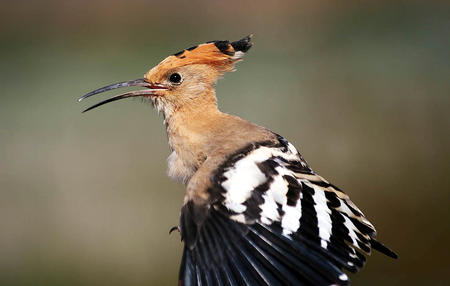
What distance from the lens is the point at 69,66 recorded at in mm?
4137

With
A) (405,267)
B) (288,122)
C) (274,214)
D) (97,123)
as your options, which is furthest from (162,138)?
(274,214)

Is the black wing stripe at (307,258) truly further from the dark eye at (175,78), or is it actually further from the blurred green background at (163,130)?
the blurred green background at (163,130)

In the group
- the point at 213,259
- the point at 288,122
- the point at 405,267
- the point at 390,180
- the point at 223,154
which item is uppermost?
the point at 223,154

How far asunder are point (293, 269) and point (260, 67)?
276 centimetres

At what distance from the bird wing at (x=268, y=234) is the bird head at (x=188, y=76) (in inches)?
13.5

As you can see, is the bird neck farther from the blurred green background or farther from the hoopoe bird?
the blurred green background

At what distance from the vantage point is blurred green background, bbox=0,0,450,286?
10.4ft

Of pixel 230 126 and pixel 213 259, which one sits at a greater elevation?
pixel 230 126

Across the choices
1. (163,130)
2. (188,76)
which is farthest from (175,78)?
(163,130)

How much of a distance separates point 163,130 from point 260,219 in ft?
7.04

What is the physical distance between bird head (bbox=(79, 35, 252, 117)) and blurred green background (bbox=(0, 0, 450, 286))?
1.46 metres

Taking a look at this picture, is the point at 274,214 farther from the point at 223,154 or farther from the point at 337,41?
the point at 337,41

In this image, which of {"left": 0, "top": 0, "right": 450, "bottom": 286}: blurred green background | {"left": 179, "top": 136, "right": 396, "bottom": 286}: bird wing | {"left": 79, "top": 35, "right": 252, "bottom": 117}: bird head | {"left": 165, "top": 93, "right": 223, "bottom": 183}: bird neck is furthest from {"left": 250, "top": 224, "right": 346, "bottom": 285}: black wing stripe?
{"left": 0, "top": 0, "right": 450, "bottom": 286}: blurred green background

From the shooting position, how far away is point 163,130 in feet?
11.2
